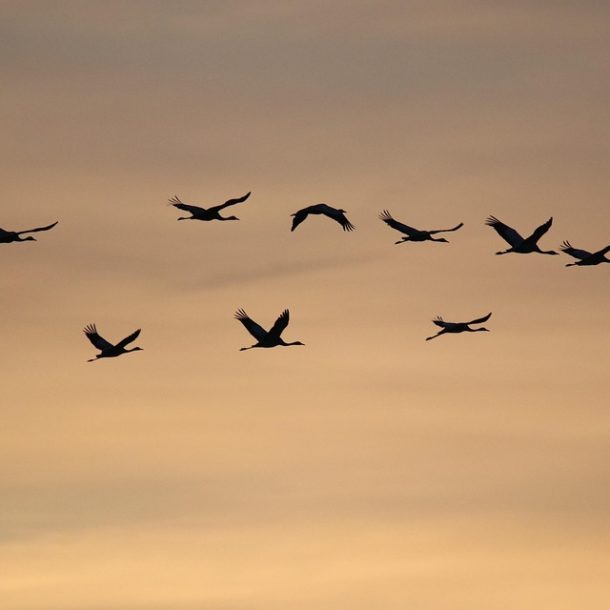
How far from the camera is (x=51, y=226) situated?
8525 cm

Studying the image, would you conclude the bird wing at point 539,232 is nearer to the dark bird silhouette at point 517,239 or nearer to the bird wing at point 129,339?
the dark bird silhouette at point 517,239

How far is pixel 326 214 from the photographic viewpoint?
311ft

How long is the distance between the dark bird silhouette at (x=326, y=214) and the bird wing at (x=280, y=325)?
4484 millimetres

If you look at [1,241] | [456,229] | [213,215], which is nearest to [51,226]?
[1,241]

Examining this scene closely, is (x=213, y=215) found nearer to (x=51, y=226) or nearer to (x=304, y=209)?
(x=304, y=209)

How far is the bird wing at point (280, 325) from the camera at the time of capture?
309 feet

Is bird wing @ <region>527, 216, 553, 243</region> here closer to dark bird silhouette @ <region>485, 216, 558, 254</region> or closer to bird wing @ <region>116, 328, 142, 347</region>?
dark bird silhouette @ <region>485, 216, 558, 254</region>

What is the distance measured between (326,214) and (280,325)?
592 centimetres

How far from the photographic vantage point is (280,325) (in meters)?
95.0

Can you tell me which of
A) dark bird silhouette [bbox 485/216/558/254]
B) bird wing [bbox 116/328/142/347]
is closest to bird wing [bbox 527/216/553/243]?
dark bird silhouette [bbox 485/216/558/254]

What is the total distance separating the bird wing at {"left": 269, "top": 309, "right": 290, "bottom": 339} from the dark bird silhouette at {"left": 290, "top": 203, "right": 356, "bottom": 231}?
448 cm

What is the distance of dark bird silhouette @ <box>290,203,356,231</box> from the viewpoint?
9425cm

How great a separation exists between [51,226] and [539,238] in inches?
963

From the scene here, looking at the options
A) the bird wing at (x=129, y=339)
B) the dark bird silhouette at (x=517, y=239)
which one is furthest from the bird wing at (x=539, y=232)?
the bird wing at (x=129, y=339)
